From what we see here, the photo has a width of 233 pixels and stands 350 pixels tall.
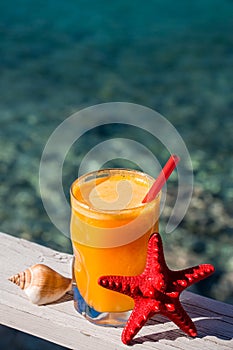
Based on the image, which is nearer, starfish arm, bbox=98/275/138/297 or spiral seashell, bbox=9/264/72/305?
starfish arm, bbox=98/275/138/297

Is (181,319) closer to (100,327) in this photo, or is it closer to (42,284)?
(100,327)

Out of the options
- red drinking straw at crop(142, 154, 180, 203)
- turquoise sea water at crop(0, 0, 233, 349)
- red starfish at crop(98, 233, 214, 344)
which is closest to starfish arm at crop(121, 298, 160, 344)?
red starfish at crop(98, 233, 214, 344)

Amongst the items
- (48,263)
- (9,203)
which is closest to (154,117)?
(9,203)

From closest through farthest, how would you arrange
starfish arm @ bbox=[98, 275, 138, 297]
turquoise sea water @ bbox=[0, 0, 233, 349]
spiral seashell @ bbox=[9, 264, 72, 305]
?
starfish arm @ bbox=[98, 275, 138, 297]
spiral seashell @ bbox=[9, 264, 72, 305]
turquoise sea water @ bbox=[0, 0, 233, 349]

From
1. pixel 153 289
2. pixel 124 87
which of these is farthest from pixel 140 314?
pixel 124 87

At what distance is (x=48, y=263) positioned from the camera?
1.41 m

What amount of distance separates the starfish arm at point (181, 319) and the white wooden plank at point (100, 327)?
0.08ft

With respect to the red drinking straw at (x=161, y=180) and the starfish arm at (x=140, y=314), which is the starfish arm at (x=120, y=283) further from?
the red drinking straw at (x=161, y=180)

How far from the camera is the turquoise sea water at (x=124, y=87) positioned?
2811mm

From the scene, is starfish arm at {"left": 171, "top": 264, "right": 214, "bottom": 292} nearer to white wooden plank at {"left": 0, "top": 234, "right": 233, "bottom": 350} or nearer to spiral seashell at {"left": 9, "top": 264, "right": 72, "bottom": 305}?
white wooden plank at {"left": 0, "top": 234, "right": 233, "bottom": 350}

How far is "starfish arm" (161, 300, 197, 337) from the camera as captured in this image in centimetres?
114


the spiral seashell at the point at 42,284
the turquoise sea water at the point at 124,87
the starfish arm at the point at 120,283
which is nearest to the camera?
the starfish arm at the point at 120,283

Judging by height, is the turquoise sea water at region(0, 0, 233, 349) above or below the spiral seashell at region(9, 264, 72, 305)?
below

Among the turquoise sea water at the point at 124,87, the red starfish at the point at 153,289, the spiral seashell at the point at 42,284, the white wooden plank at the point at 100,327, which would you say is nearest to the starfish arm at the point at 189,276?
the red starfish at the point at 153,289
